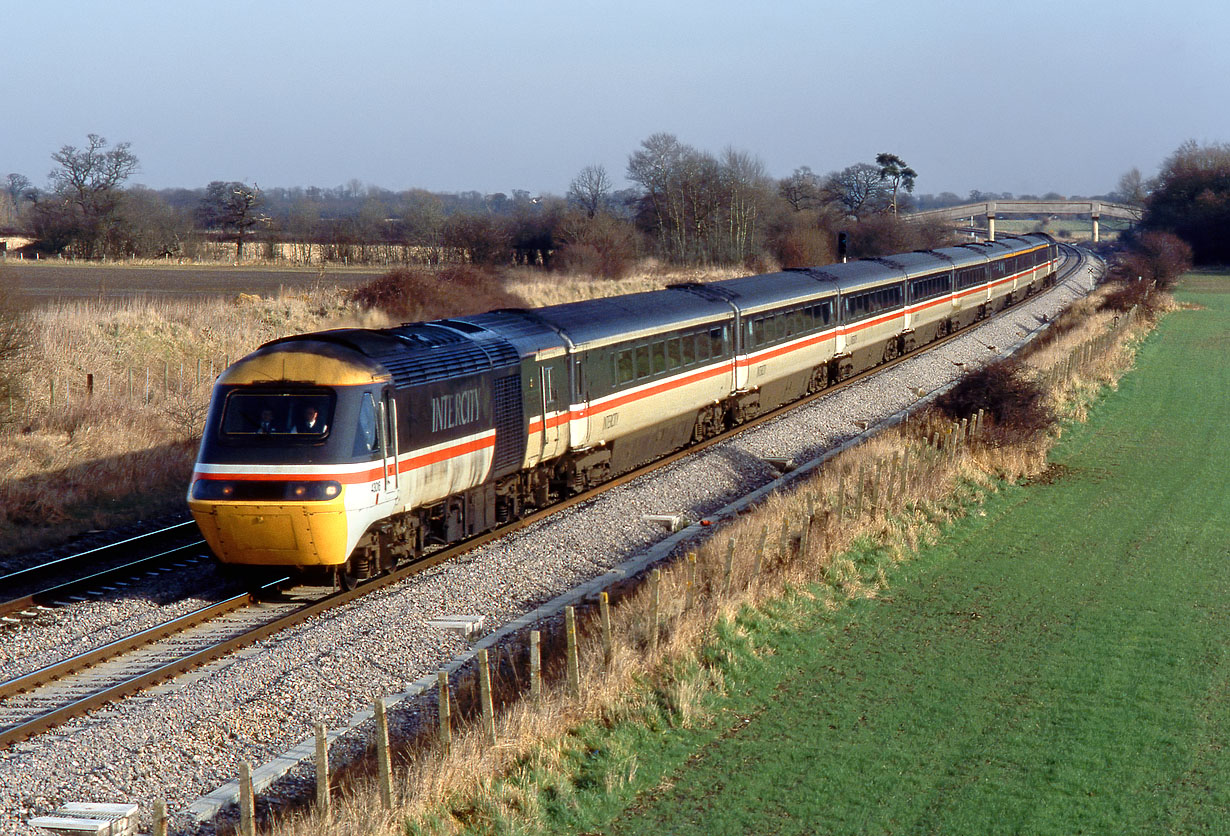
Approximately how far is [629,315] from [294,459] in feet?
30.6

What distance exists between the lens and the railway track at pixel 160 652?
10258 millimetres

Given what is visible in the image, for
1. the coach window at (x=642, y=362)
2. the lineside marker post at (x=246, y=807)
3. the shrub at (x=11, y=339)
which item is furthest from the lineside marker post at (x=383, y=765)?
the shrub at (x=11, y=339)

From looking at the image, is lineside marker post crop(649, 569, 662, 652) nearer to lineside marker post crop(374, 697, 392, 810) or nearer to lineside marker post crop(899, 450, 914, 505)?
lineside marker post crop(374, 697, 392, 810)

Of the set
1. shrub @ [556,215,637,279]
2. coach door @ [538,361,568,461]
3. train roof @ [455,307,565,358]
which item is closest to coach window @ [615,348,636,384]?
train roof @ [455,307,565,358]

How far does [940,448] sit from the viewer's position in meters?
22.5

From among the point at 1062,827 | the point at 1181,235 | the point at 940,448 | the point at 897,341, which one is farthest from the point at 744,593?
the point at 1181,235

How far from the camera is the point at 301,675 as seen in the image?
35.2 ft

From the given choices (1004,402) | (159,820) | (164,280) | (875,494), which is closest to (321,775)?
(159,820)

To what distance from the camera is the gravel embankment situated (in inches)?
345

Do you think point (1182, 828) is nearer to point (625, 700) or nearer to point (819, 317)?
point (625, 700)

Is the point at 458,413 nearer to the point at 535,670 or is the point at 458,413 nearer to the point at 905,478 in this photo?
the point at 535,670

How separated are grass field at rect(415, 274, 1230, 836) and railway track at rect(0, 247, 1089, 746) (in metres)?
4.09

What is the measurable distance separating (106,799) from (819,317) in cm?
2349

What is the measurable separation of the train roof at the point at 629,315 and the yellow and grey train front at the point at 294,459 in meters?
5.87
